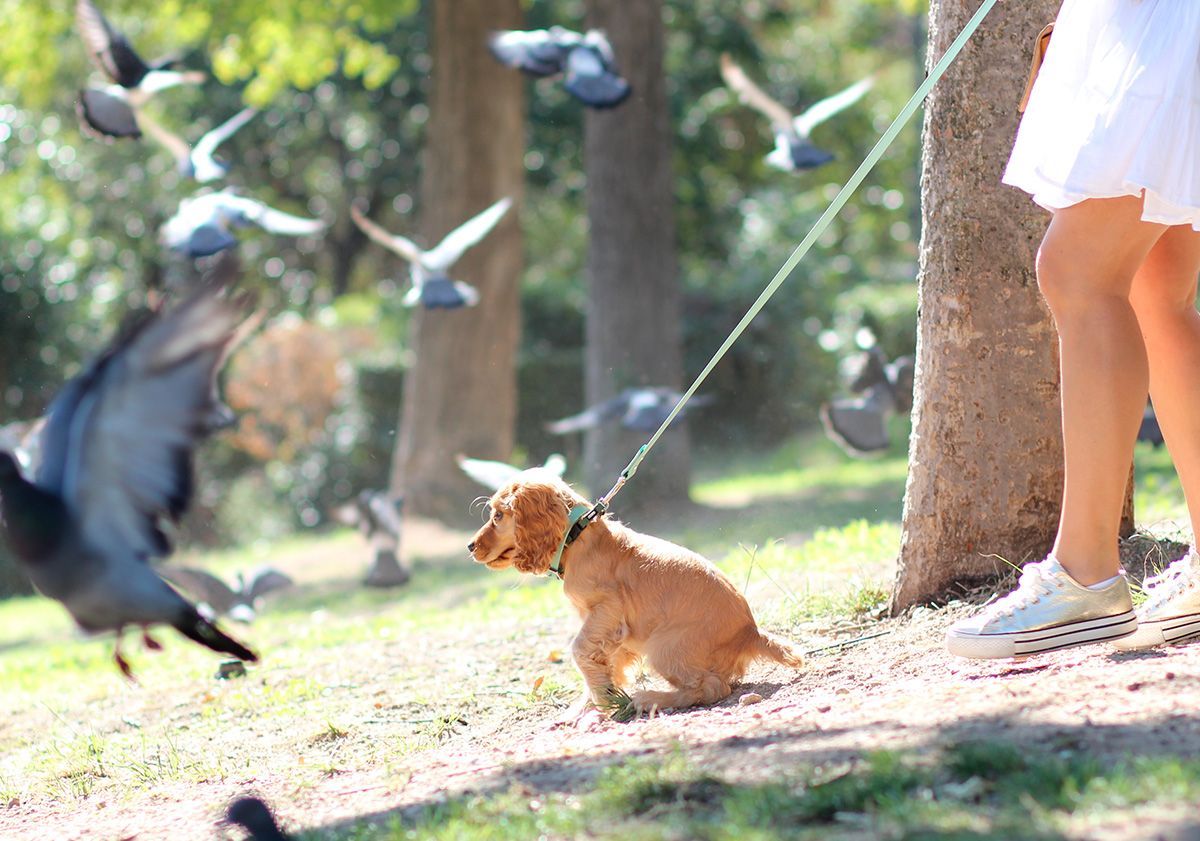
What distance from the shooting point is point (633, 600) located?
3490 millimetres

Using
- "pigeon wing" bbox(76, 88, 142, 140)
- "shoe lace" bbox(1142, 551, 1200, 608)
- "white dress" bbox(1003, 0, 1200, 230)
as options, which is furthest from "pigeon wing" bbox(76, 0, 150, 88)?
"shoe lace" bbox(1142, 551, 1200, 608)

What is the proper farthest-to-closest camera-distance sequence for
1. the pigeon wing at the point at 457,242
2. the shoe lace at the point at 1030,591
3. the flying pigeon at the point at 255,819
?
the pigeon wing at the point at 457,242 < the shoe lace at the point at 1030,591 < the flying pigeon at the point at 255,819

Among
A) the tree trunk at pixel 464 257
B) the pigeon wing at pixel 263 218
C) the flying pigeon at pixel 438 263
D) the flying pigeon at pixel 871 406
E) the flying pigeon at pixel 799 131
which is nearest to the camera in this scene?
the pigeon wing at pixel 263 218

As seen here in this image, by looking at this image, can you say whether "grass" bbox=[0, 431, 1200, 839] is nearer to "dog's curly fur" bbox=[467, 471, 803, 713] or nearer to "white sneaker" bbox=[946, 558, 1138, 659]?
"dog's curly fur" bbox=[467, 471, 803, 713]

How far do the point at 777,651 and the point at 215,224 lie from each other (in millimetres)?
4261

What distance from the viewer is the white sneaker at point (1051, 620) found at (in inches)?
120

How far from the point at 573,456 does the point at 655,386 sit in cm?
460

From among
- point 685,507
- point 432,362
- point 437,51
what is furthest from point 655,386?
point 437,51

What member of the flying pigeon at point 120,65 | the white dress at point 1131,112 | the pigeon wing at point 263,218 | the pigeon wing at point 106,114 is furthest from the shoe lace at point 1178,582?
the pigeon wing at point 106,114

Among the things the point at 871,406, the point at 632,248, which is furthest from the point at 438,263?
the point at 632,248

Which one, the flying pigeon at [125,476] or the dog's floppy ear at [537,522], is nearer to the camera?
the flying pigeon at [125,476]

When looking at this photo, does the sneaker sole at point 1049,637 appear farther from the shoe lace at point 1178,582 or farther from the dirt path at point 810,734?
the shoe lace at point 1178,582

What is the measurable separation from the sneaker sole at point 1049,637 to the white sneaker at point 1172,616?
0.16ft

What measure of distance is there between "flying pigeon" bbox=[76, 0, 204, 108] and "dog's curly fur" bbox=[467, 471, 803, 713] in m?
4.41
